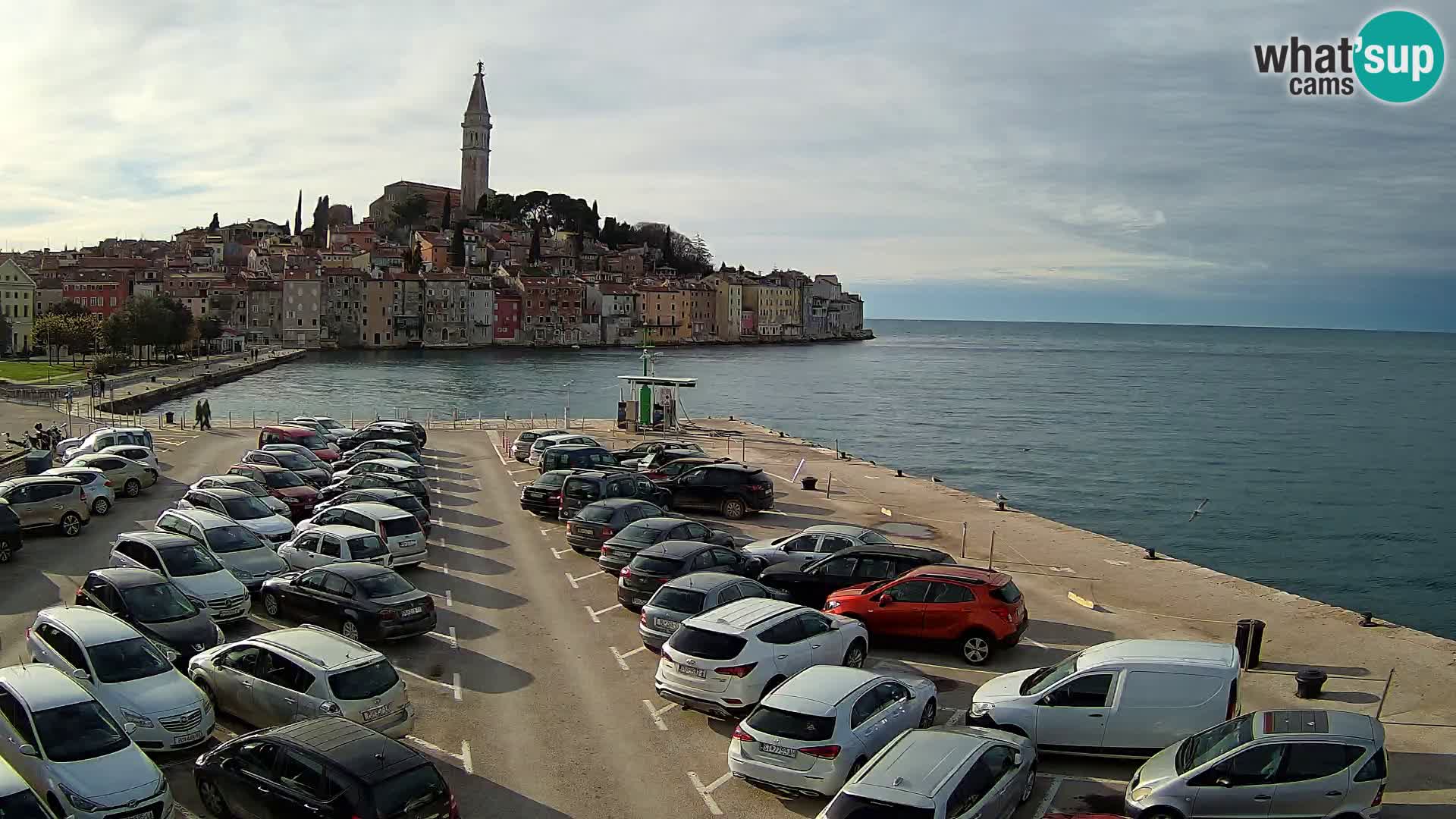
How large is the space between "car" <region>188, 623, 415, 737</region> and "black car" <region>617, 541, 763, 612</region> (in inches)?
197

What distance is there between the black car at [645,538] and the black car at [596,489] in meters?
3.93

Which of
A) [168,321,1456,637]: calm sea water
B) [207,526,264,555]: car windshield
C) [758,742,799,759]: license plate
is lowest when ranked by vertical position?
[168,321,1456,637]: calm sea water

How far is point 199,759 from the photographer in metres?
9.45

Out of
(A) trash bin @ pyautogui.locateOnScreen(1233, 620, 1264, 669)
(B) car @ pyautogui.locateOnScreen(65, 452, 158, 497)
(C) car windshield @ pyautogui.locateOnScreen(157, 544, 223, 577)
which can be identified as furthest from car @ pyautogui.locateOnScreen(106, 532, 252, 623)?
(A) trash bin @ pyautogui.locateOnScreen(1233, 620, 1264, 669)

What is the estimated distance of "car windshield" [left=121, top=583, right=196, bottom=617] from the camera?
13180mm

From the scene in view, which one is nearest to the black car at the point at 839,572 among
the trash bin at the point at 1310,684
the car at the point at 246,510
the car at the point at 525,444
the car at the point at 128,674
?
the trash bin at the point at 1310,684

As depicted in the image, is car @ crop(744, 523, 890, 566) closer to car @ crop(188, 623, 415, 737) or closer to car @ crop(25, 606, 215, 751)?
car @ crop(188, 623, 415, 737)

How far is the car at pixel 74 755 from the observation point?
28.8 feet

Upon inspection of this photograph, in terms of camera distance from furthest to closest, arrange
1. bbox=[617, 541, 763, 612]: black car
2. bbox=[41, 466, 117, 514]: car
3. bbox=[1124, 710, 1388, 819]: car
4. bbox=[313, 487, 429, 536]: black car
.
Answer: bbox=[41, 466, 117, 514]: car < bbox=[313, 487, 429, 536]: black car < bbox=[617, 541, 763, 612]: black car < bbox=[1124, 710, 1388, 819]: car

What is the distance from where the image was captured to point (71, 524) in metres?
21.1

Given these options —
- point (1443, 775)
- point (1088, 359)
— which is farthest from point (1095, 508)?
point (1088, 359)

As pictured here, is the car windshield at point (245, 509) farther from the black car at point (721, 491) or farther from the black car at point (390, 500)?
the black car at point (721, 491)

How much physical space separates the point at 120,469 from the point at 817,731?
2183cm

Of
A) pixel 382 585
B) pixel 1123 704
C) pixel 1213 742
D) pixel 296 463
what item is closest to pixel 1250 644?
pixel 1123 704
